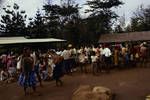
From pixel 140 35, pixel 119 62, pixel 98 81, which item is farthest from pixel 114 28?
pixel 98 81

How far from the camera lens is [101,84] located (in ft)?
56.3

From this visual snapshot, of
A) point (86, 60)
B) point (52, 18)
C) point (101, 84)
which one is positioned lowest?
point (101, 84)

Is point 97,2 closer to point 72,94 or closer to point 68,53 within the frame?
point 68,53

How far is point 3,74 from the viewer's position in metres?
21.9

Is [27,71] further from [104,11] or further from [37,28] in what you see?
[104,11]

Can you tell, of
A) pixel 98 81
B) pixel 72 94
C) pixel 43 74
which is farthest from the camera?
pixel 43 74

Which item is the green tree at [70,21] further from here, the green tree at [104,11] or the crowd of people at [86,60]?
the crowd of people at [86,60]

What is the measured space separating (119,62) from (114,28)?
118ft

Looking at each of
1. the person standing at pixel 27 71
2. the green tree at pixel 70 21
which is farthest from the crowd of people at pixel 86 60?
the green tree at pixel 70 21

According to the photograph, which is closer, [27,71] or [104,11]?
[27,71]

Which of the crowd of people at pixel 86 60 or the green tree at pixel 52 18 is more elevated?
the green tree at pixel 52 18

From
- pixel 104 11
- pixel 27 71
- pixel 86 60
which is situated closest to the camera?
pixel 27 71

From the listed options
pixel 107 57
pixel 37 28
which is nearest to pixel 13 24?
pixel 37 28

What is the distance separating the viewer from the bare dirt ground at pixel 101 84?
49.4 feet
